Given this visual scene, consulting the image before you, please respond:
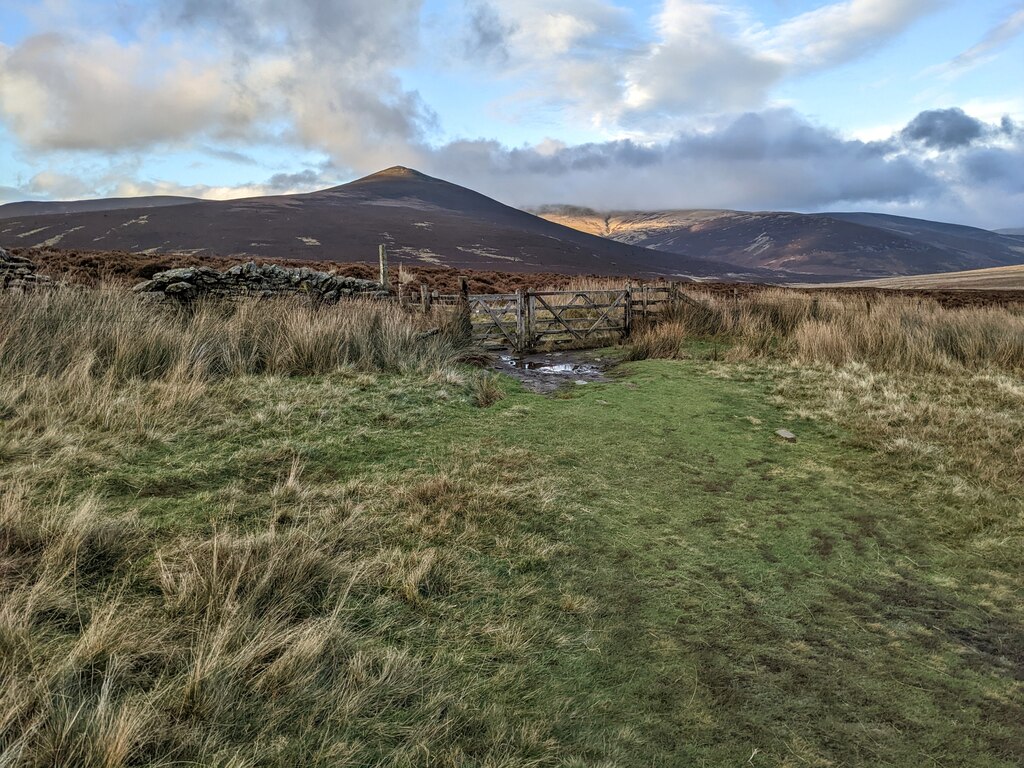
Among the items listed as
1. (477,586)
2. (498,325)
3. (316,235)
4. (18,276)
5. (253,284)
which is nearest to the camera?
(477,586)

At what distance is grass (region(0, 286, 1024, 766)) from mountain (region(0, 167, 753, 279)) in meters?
53.1

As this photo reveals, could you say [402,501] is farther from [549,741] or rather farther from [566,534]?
[549,741]

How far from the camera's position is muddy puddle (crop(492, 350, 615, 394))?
1084 cm

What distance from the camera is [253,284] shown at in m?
14.1

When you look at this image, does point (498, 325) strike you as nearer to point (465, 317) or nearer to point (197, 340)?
point (465, 317)

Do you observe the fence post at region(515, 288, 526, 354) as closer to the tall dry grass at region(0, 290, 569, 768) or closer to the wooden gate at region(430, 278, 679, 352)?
the wooden gate at region(430, 278, 679, 352)

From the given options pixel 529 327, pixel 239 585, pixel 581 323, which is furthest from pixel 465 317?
pixel 239 585

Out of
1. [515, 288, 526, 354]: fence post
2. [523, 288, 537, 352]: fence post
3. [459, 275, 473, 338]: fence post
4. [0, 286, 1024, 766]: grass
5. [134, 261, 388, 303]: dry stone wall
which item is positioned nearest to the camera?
[0, 286, 1024, 766]: grass

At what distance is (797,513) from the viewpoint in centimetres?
504

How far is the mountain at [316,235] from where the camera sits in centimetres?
6016

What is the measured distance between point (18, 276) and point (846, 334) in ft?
57.6

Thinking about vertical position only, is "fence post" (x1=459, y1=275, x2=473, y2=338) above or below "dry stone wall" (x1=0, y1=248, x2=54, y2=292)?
below

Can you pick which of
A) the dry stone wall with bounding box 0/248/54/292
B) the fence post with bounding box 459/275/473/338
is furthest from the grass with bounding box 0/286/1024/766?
the fence post with bounding box 459/275/473/338

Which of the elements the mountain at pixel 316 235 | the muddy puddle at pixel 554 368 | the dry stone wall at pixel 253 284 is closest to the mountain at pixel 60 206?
the mountain at pixel 316 235
